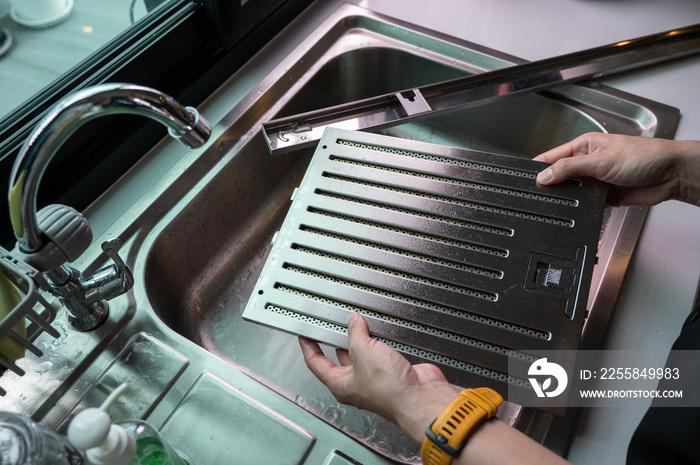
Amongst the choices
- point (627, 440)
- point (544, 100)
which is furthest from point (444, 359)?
point (544, 100)

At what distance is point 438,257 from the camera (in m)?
0.84

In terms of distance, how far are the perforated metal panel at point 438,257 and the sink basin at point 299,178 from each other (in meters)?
0.14

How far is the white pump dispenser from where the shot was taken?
0.48 meters

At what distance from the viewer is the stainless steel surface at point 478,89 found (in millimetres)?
1104

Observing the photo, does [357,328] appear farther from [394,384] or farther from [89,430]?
[89,430]

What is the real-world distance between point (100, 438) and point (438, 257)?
1.84 ft

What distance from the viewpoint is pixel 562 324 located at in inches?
30.1

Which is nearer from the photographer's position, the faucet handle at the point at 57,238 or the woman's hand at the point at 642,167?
the faucet handle at the point at 57,238

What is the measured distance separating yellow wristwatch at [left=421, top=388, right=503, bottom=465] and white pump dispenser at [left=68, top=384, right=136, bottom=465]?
14.7 inches

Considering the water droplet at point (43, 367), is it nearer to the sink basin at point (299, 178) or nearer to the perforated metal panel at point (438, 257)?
the sink basin at point (299, 178)

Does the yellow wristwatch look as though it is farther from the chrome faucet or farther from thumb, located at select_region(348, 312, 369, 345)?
the chrome faucet

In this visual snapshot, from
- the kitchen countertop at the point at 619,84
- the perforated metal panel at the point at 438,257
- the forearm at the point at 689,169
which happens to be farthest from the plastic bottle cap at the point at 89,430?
the forearm at the point at 689,169

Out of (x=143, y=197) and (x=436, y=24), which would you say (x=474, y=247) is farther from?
(x=436, y=24)

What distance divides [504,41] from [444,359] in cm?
97
